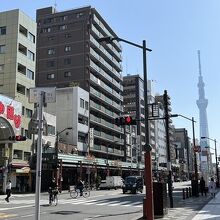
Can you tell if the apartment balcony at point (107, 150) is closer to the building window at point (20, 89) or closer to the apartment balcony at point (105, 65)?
the apartment balcony at point (105, 65)

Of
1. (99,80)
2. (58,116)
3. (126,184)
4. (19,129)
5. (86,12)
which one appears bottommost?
(126,184)

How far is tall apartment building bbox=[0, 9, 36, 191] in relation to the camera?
184 feet

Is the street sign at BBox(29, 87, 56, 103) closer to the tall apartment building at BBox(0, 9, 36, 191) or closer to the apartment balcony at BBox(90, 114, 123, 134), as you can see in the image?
the tall apartment building at BBox(0, 9, 36, 191)

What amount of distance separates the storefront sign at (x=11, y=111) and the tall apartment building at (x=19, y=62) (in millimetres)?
3118

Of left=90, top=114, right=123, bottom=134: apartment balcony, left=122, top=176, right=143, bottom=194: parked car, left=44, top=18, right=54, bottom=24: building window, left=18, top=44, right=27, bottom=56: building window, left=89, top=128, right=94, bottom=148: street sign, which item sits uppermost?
left=44, top=18, right=54, bottom=24: building window

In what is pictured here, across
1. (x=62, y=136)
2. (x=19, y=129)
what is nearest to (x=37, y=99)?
(x=19, y=129)

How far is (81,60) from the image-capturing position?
276 ft

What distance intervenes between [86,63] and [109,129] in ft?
56.3

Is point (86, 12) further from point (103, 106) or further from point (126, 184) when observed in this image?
point (126, 184)

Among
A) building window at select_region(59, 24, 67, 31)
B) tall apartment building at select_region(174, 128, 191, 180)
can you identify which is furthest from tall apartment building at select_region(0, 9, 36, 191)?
tall apartment building at select_region(174, 128, 191, 180)

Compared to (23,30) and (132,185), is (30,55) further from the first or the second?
(132,185)

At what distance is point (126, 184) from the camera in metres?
48.8

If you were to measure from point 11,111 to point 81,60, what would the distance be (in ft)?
118

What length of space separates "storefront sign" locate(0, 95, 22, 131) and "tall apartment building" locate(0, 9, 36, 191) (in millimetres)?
3118
